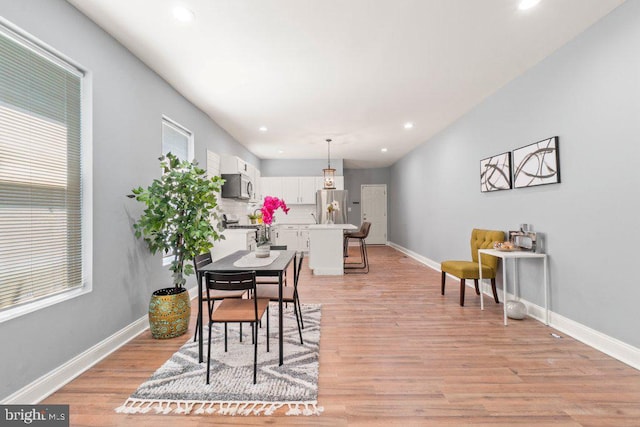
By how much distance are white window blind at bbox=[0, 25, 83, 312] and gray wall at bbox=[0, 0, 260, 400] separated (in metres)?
0.12

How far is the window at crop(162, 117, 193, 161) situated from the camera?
3652mm

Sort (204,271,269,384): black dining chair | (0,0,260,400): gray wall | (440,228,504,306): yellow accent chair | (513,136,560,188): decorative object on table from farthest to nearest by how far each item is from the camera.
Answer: (440,228,504,306): yellow accent chair < (513,136,560,188): decorative object on table < (204,271,269,384): black dining chair < (0,0,260,400): gray wall

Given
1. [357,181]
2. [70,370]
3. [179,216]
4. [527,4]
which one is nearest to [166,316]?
[70,370]

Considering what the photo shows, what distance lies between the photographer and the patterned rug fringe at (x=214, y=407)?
1717mm

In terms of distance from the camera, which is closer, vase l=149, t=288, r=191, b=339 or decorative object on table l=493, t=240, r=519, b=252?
vase l=149, t=288, r=191, b=339

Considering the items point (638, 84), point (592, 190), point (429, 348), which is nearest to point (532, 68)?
point (638, 84)

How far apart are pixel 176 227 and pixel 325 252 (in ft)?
10.5

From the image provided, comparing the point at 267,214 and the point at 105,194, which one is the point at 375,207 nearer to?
the point at 267,214

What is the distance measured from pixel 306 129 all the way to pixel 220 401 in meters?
4.64

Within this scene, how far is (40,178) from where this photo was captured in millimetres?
1950

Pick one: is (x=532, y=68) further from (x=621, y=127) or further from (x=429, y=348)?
(x=429, y=348)

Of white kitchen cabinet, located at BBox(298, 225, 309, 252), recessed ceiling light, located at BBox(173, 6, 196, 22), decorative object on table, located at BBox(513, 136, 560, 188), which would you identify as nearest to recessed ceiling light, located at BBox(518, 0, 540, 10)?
decorative object on table, located at BBox(513, 136, 560, 188)

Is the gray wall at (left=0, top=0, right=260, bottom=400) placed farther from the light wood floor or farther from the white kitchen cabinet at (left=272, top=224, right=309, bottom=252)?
the white kitchen cabinet at (left=272, top=224, right=309, bottom=252)

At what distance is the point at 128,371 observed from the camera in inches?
85.7
